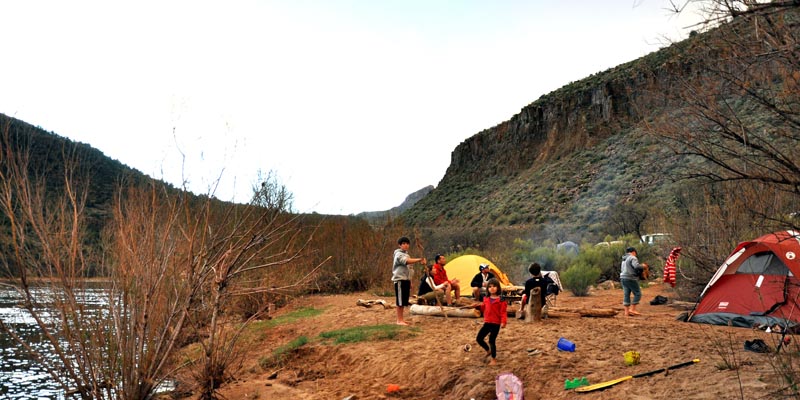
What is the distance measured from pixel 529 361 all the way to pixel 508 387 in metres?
1.18

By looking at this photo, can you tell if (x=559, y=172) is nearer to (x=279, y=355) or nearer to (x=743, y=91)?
(x=279, y=355)

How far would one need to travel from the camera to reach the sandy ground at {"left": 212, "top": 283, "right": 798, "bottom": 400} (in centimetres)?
723

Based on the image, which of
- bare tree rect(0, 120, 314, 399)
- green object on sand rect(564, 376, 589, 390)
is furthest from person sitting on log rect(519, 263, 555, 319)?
bare tree rect(0, 120, 314, 399)

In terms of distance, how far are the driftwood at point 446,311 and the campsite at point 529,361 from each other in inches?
7.6

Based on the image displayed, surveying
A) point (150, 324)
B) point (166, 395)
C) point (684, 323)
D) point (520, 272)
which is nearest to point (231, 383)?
point (166, 395)

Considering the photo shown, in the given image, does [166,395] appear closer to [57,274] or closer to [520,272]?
[57,274]

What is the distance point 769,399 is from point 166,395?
826cm

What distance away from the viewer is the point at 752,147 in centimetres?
621

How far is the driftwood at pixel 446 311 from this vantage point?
13500mm

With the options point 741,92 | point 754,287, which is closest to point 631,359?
point 741,92

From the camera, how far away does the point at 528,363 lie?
8.92m

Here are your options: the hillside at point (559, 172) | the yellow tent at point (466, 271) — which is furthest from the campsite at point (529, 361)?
the hillside at point (559, 172)

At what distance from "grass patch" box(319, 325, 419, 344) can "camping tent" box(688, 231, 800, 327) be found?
5.74m

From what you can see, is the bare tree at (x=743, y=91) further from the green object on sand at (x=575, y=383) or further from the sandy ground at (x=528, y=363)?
the green object on sand at (x=575, y=383)
